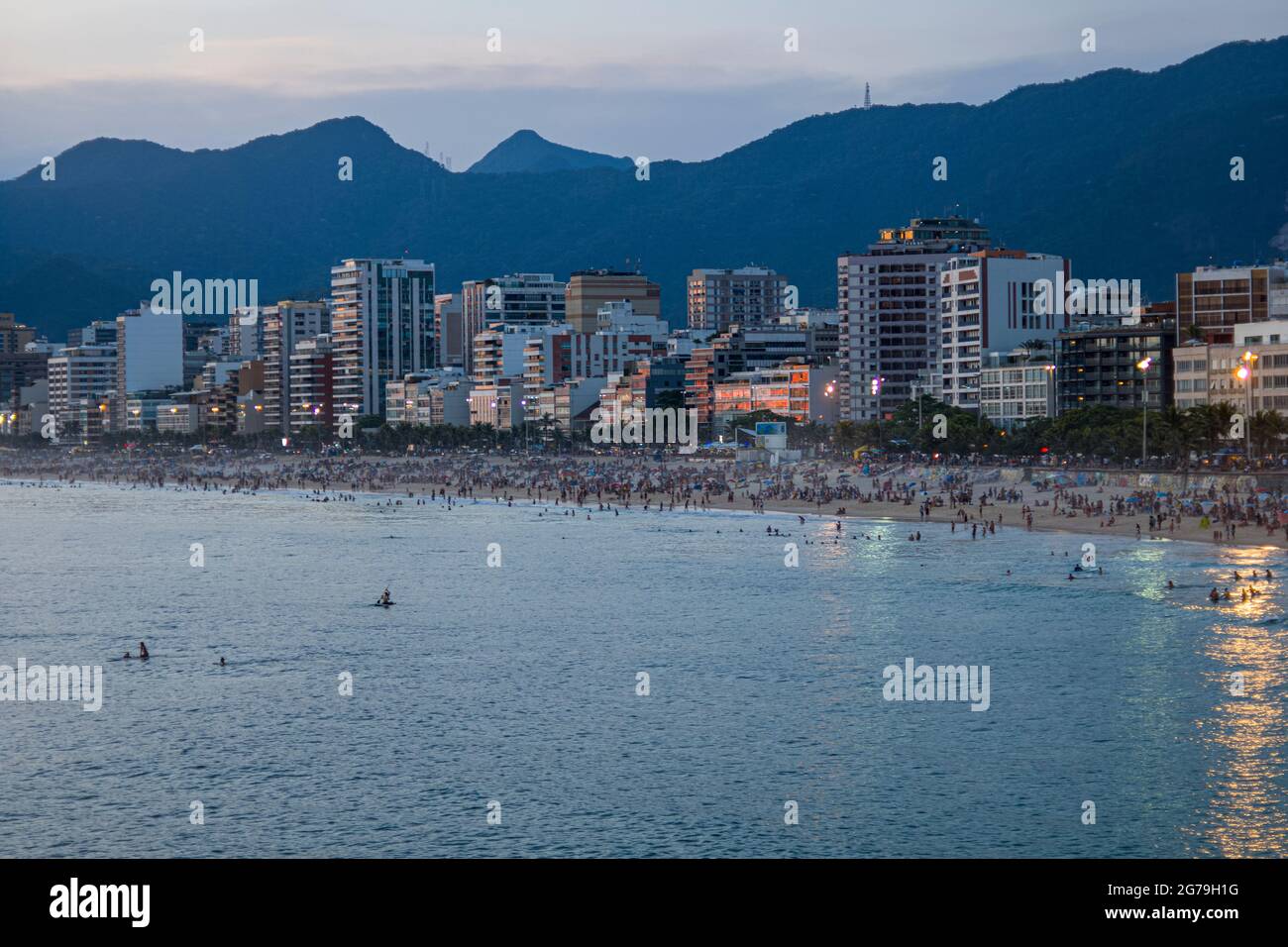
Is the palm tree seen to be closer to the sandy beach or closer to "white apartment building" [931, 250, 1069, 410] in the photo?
the sandy beach

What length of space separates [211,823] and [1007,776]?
1720 cm

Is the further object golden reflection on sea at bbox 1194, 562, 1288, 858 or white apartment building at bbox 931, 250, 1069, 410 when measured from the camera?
white apartment building at bbox 931, 250, 1069, 410

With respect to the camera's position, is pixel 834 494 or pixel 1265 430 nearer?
pixel 1265 430

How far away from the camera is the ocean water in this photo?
3089 centimetres

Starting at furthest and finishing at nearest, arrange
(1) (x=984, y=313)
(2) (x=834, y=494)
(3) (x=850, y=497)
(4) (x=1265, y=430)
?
(1) (x=984, y=313) → (2) (x=834, y=494) → (3) (x=850, y=497) → (4) (x=1265, y=430)

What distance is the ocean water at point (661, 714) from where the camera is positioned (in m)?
30.9

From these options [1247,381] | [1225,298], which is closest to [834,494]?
[1247,381]

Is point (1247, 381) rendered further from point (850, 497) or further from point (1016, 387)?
point (1016, 387)

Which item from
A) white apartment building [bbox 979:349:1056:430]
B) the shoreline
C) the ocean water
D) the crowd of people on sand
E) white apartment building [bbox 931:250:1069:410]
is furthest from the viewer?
white apartment building [bbox 931:250:1069:410]

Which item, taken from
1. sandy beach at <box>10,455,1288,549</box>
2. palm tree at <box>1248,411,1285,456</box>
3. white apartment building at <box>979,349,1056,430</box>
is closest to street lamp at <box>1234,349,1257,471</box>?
palm tree at <box>1248,411,1285,456</box>

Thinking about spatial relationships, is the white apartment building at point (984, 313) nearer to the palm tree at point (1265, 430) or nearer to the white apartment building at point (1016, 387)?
the white apartment building at point (1016, 387)

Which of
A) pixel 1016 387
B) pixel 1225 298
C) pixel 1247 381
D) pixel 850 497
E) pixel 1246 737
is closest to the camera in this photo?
pixel 1246 737

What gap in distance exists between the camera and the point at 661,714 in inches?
1661
